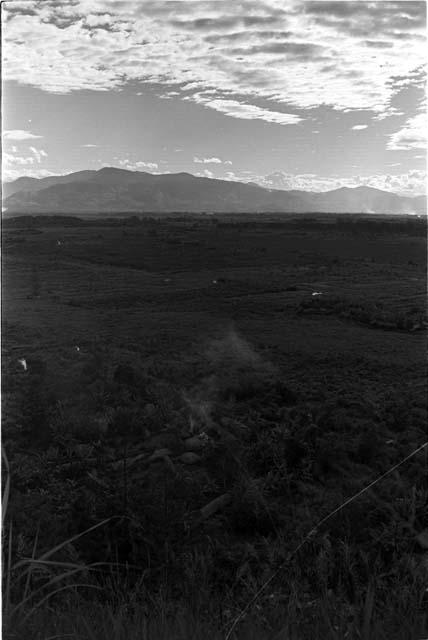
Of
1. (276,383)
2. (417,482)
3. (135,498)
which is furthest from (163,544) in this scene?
(417,482)

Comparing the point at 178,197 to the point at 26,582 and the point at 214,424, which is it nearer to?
the point at 214,424

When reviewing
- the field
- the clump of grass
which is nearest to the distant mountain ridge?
the field

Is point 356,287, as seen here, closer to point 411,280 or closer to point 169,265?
point 411,280

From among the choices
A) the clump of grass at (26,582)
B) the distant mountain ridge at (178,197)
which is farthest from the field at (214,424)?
the distant mountain ridge at (178,197)

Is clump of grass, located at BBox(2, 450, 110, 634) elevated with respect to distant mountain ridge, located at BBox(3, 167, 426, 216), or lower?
lower

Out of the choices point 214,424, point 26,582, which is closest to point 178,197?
point 214,424

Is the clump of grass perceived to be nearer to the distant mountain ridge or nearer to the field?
the field

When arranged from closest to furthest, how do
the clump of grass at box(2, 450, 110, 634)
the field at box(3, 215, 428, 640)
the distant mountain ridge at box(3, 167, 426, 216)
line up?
the clump of grass at box(2, 450, 110, 634) < the field at box(3, 215, 428, 640) < the distant mountain ridge at box(3, 167, 426, 216)
